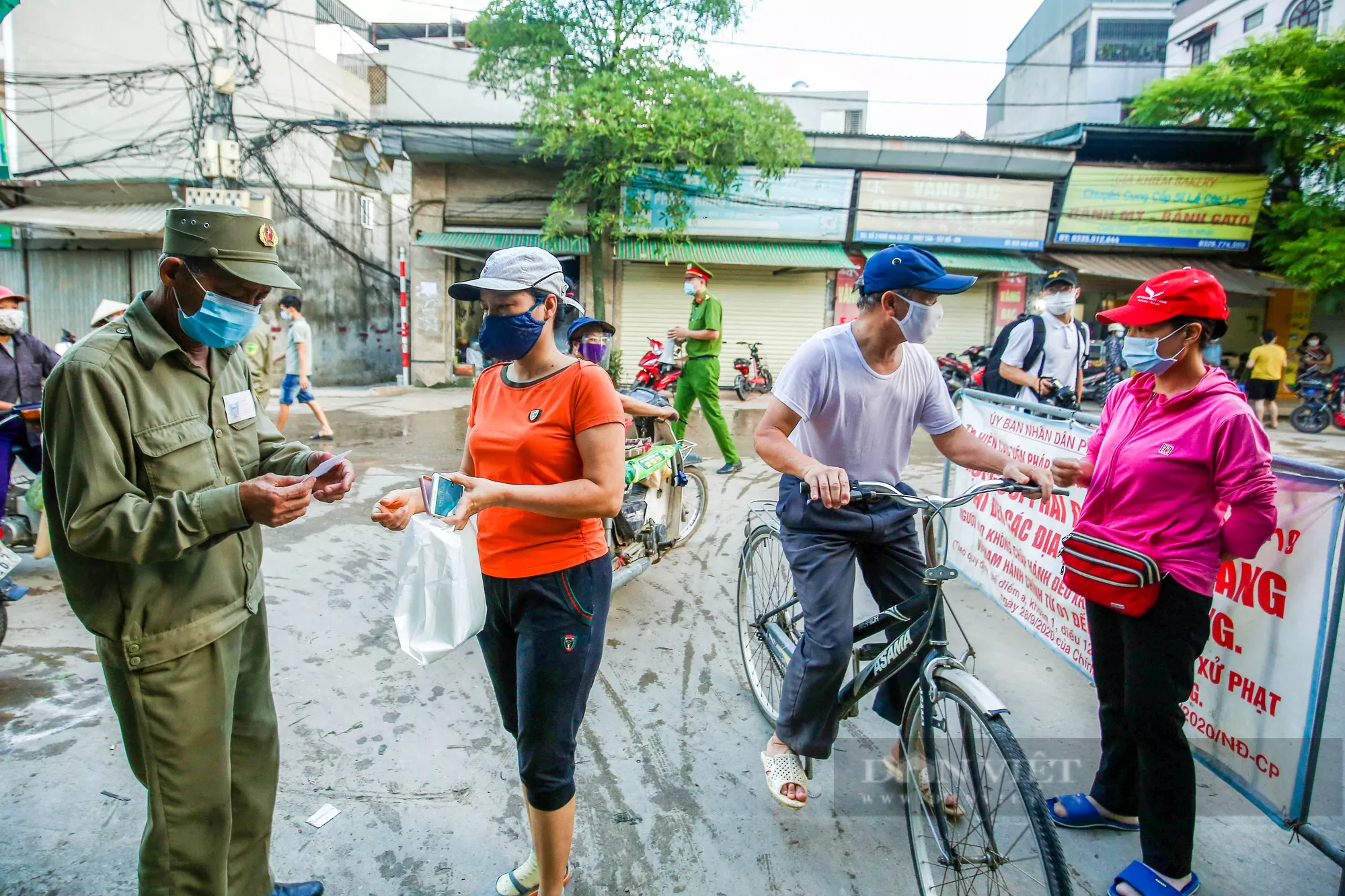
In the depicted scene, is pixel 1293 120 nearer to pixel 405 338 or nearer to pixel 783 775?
pixel 405 338

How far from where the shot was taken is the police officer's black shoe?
7.20 feet

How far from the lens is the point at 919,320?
252 cm

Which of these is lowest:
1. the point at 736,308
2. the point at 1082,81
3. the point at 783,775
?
the point at 783,775

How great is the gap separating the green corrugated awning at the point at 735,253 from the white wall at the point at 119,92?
761cm

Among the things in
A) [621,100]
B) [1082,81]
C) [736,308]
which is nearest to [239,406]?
[621,100]

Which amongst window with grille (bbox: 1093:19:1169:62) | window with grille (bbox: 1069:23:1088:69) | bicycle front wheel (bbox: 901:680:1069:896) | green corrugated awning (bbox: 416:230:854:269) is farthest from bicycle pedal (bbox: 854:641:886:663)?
window with grille (bbox: 1093:19:1169:62)

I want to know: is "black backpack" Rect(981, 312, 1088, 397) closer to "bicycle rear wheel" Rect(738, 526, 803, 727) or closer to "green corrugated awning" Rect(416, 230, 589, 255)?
"bicycle rear wheel" Rect(738, 526, 803, 727)

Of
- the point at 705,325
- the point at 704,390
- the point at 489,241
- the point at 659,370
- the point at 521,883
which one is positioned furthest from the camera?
the point at 489,241

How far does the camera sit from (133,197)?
54.0 feet

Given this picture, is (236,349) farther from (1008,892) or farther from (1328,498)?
(1328,498)

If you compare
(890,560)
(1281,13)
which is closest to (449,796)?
(890,560)

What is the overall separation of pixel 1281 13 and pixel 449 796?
28.2 m

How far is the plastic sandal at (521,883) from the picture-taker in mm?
2252

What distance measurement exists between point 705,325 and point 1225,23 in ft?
82.9
